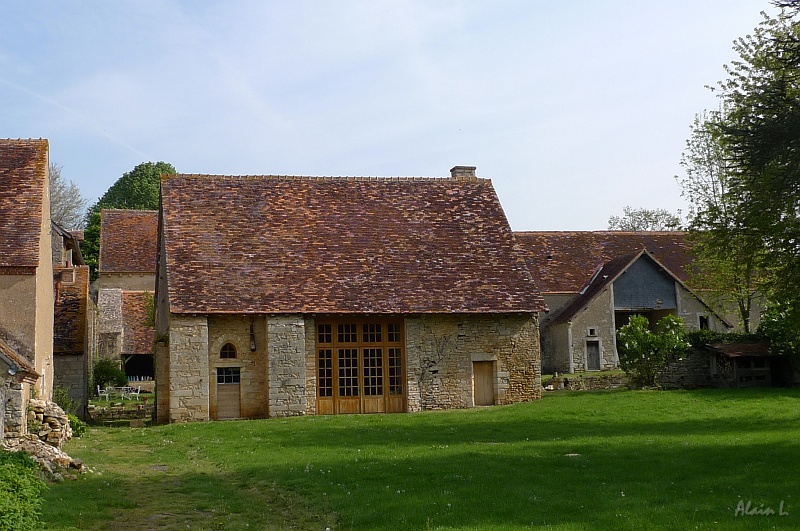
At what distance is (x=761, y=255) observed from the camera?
59.0ft

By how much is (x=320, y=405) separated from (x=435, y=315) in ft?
15.1

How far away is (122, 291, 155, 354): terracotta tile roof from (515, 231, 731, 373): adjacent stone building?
17.8 meters

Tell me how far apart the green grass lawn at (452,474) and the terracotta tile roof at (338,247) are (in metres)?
4.76

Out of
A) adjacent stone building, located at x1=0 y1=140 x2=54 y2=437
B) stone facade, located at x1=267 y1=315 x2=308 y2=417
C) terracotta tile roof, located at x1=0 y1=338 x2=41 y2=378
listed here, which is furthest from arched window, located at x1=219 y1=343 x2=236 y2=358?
terracotta tile roof, located at x1=0 y1=338 x2=41 y2=378

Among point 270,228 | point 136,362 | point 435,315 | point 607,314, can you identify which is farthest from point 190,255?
point 607,314

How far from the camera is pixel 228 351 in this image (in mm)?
26656

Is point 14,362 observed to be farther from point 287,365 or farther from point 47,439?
point 287,365

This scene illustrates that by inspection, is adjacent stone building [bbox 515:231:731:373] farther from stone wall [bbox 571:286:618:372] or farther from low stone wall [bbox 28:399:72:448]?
low stone wall [bbox 28:399:72:448]

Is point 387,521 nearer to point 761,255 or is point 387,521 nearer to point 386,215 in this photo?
point 761,255

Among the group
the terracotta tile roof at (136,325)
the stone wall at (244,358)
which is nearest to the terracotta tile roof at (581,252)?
the stone wall at (244,358)

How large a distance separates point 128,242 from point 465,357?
84.5 ft

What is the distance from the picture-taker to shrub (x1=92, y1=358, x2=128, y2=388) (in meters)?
36.8

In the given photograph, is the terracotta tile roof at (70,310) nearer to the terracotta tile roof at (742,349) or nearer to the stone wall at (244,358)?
the stone wall at (244,358)

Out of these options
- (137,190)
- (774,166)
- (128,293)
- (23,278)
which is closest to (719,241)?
(774,166)
